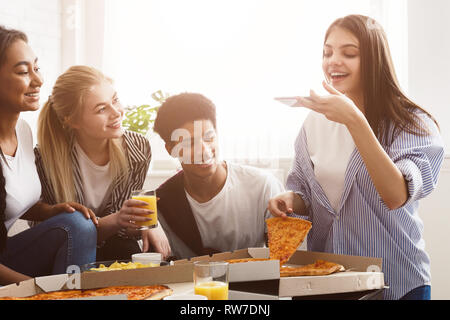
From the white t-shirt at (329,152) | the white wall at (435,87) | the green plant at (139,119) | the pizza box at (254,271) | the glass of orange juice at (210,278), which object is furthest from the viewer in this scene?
the green plant at (139,119)

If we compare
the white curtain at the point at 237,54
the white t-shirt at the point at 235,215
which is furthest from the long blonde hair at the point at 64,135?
the white curtain at the point at 237,54

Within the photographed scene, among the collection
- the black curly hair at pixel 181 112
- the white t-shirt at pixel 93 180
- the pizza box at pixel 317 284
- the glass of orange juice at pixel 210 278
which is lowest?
the pizza box at pixel 317 284

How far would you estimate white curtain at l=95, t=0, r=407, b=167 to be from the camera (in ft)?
9.78

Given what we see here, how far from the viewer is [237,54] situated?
124 inches

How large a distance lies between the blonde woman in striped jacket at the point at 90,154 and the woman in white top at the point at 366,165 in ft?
2.35

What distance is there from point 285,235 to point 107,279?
0.57m

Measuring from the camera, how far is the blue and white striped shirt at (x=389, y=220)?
59.3 inches

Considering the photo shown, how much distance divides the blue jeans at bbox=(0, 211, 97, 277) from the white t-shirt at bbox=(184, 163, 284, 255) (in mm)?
440

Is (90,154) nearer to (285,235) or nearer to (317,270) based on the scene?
(285,235)

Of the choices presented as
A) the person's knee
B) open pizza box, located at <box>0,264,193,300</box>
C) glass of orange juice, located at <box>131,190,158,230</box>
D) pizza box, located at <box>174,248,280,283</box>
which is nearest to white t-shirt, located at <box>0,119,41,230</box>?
the person's knee

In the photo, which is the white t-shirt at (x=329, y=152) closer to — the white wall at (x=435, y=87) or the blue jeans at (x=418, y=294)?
the blue jeans at (x=418, y=294)

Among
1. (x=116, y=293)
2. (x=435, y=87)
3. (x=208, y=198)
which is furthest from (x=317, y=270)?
(x=435, y=87)

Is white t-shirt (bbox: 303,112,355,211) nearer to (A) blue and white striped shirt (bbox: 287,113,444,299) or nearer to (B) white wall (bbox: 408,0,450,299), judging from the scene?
(A) blue and white striped shirt (bbox: 287,113,444,299)
